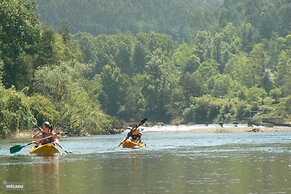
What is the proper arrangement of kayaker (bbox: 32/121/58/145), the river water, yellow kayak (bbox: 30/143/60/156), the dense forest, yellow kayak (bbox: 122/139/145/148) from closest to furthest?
the river water
yellow kayak (bbox: 30/143/60/156)
kayaker (bbox: 32/121/58/145)
yellow kayak (bbox: 122/139/145/148)
the dense forest

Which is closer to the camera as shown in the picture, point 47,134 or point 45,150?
point 45,150

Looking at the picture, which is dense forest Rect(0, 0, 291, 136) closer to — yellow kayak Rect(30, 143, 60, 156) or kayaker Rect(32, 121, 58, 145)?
kayaker Rect(32, 121, 58, 145)

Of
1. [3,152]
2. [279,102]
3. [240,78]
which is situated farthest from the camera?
[240,78]

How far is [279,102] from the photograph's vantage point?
150375mm

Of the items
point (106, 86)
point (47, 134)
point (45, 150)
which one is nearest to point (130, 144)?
point (47, 134)

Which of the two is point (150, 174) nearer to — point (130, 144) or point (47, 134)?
point (47, 134)

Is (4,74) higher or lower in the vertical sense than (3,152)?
higher

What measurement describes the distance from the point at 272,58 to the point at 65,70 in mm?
102855

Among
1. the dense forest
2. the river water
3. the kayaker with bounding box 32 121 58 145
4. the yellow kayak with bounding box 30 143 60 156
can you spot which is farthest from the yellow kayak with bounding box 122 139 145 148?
the dense forest

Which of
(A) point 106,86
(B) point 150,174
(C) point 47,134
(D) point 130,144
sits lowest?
(B) point 150,174

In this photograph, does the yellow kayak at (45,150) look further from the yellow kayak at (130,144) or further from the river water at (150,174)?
the yellow kayak at (130,144)

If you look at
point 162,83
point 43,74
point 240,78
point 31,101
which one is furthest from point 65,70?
point 240,78

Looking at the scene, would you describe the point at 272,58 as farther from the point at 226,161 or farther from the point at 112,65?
the point at 226,161

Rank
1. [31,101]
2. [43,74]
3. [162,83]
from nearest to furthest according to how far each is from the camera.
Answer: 1. [31,101]
2. [43,74]
3. [162,83]
